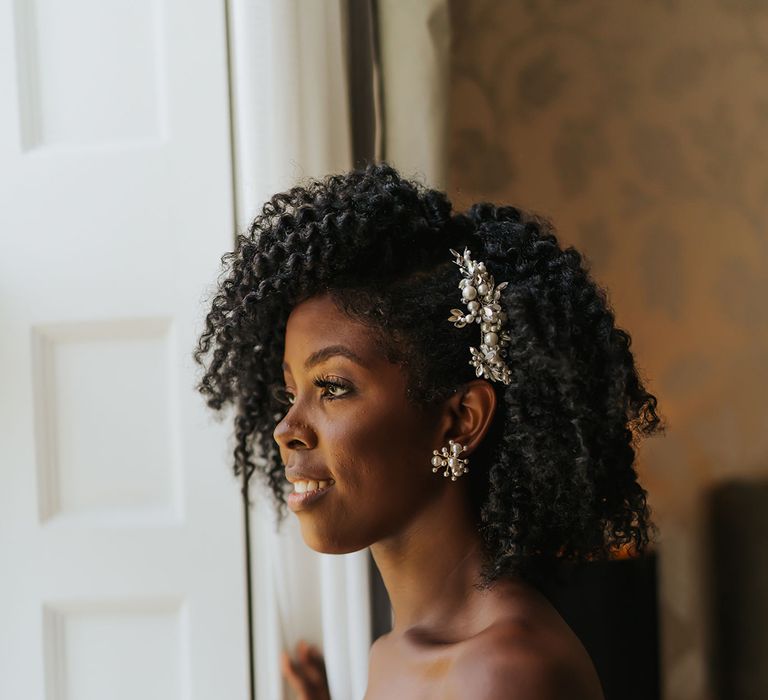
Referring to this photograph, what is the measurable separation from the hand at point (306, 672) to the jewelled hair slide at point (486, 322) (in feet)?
2.51

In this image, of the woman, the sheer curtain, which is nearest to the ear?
the woman

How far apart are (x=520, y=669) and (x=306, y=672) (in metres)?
0.75

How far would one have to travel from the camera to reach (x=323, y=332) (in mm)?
1307

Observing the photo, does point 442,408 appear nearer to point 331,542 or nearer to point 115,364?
point 331,542

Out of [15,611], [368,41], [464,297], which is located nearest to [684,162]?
[368,41]

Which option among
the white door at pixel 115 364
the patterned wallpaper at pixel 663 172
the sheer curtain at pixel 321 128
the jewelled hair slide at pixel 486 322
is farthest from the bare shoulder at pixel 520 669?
the patterned wallpaper at pixel 663 172

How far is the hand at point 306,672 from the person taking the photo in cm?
179

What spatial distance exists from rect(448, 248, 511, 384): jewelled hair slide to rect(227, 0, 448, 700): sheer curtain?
1.92 ft

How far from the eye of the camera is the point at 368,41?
6.21ft

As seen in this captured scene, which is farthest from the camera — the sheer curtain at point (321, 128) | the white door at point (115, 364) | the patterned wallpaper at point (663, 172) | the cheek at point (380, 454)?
the patterned wallpaper at point (663, 172)

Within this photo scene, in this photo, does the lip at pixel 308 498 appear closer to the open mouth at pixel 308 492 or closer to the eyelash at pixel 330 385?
the open mouth at pixel 308 492

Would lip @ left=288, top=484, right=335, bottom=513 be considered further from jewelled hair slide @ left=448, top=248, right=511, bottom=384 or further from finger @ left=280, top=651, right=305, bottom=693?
finger @ left=280, top=651, right=305, bottom=693

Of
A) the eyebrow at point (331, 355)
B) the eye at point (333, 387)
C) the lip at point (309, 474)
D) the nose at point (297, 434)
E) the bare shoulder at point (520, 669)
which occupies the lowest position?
the bare shoulder at point (520, 669)

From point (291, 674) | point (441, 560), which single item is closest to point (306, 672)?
point (291, 674)
